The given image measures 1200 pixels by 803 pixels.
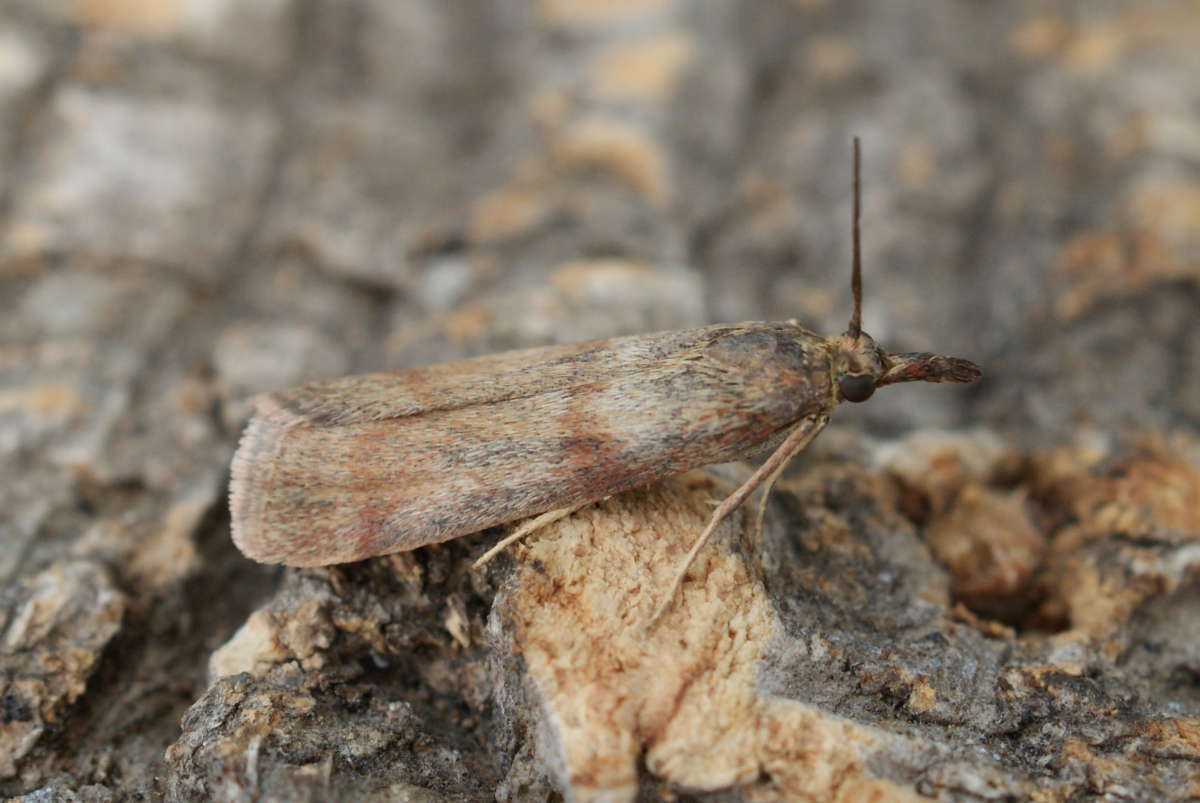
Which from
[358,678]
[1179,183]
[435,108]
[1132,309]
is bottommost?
[358,678]

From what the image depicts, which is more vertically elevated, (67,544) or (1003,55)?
(1003,55)

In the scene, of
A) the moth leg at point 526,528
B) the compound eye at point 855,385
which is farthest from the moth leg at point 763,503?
the moth leg at point 526,528

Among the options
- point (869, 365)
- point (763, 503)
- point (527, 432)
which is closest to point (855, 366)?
point (869, 365)

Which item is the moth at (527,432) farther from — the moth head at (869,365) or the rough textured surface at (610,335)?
the rough textured surface at (610,335)

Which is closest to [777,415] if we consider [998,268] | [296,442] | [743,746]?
[743,746]

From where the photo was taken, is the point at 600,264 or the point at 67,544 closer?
the point at 67,544

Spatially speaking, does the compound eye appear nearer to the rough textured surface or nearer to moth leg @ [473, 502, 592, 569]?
the rough textured surface

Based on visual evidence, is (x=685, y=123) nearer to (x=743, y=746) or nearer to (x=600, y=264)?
(x=600, y=264)

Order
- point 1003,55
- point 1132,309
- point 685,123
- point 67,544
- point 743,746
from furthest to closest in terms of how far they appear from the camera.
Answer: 1. point 1003,55
2. point 685,123
3. point 1132,309
4. point 67,544
5. point 743,746
